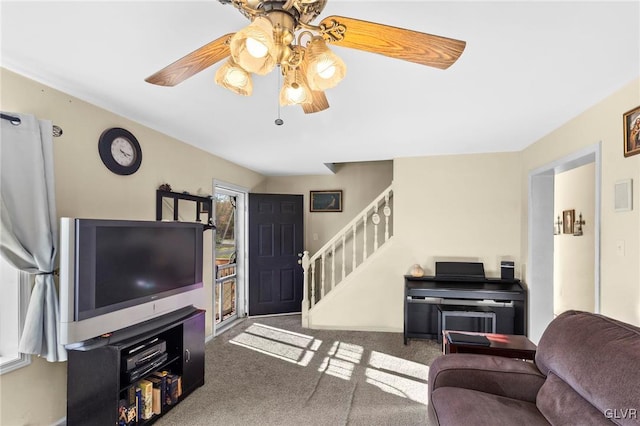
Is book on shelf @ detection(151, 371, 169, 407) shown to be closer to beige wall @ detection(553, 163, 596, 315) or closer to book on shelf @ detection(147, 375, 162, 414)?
book on shelf @ detection(147, 375, 162, 414)

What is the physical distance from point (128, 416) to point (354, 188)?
4.06 m

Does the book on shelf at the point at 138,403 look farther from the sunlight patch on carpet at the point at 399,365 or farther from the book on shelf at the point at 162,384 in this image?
the sunlight patch on carpet at the point at 399,365

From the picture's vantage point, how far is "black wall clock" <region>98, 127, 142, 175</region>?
231cm

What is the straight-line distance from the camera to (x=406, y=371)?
2863 millimetres

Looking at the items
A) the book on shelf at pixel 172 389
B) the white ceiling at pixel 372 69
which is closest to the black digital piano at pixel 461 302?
the white ceiling at pixel 372 69

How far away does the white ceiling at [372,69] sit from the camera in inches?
50.4

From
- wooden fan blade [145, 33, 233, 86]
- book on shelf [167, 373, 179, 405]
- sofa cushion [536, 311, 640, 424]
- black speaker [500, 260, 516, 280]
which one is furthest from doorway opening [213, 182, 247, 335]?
sofa cushion [536, 311, 640, 424]

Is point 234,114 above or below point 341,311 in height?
above

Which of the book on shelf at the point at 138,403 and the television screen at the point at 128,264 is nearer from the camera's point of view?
the television screen at the point at 128,264

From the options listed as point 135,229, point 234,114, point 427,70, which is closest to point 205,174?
point 234,114

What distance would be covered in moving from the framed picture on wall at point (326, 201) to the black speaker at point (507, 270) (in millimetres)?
2519

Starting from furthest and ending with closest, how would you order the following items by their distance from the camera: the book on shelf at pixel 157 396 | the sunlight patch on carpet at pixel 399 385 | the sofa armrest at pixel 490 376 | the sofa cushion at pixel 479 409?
the sunlight patch on carpet at pixel 399 385
the book on shelf at pixel 157 396
the sofa armrest at pixel 490 376
the sofa cushion at pixel 479 409

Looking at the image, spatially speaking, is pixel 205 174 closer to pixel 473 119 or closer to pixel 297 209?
pixel 297 209

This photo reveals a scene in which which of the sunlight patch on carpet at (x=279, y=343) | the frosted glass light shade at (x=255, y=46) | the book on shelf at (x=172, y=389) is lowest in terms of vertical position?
the sunlight patch on carpet at (x=279, y=343)
